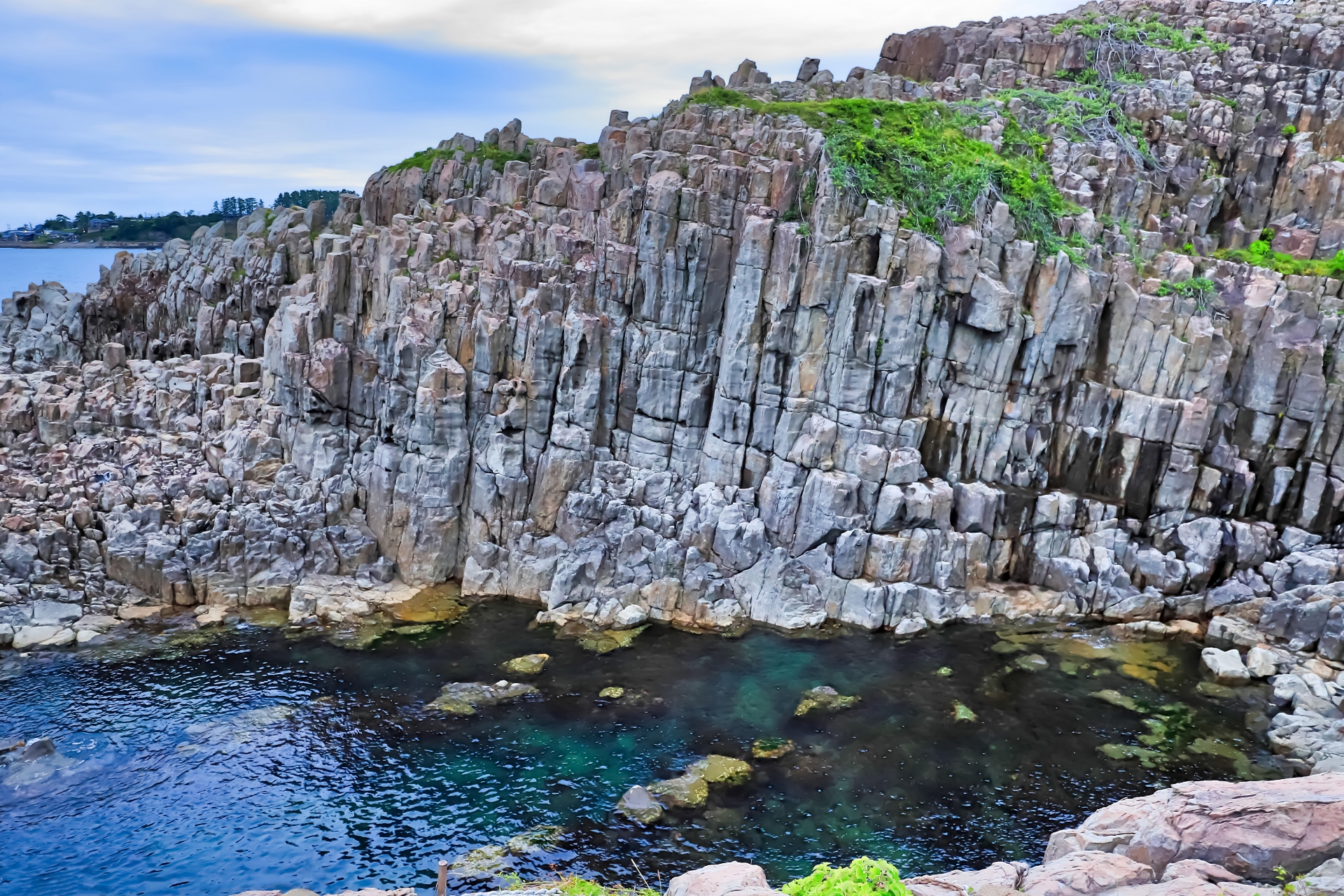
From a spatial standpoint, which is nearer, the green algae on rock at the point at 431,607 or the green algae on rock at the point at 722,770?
the green algae on rock at the point at 722,770

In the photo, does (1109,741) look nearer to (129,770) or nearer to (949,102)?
(129,770)

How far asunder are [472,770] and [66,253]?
13790 centimetres

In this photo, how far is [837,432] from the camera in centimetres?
4572

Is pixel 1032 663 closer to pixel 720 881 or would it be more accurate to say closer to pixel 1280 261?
pixel 720 881

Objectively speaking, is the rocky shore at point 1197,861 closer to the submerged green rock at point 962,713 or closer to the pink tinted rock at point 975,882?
the pink tinted rock at point 975,882

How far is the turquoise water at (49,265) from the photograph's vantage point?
333 ft

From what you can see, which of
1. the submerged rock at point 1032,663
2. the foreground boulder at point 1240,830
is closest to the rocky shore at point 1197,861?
the foreground boulder at point 1240,830

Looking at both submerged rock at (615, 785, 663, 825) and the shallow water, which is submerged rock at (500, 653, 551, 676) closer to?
the shallow water

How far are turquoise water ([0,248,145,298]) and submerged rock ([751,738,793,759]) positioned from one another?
7933cm

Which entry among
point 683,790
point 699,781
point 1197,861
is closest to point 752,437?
point 699,781

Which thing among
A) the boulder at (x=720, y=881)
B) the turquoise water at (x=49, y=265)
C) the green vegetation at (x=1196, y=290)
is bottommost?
the boulder at (x=720, y=881)

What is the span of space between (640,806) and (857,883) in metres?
15.0

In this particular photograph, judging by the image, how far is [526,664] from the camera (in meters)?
39.5

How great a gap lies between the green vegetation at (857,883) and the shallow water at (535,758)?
35.6 ft
